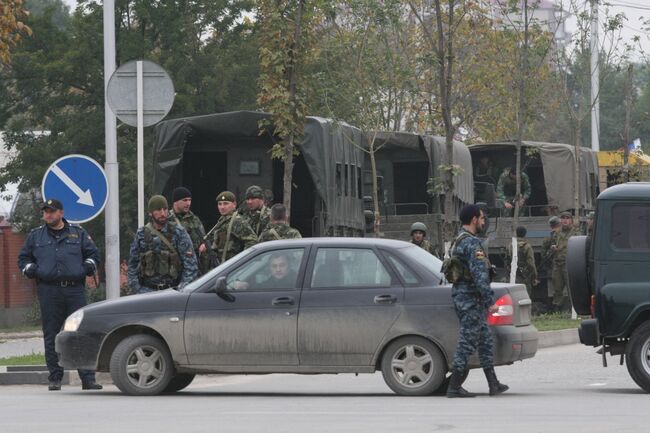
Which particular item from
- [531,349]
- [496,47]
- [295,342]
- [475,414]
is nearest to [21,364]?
[295,342]

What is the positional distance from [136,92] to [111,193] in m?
1.33

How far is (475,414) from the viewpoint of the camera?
11953 millimetres

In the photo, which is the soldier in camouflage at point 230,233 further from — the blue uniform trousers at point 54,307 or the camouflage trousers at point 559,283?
the camouflage trousers at point 559,283

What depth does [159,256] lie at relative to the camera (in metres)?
15.6

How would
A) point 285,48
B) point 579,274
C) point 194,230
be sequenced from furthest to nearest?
point 285,48, point 194,230, point 579,274

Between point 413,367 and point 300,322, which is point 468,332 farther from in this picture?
point 300,322

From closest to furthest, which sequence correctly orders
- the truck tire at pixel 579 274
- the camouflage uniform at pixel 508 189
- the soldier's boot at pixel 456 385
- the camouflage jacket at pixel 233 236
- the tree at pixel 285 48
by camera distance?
the soldier's boot at pixel 456 385
the truck tire at pixel 579 274
the camouflage jacket at pixel 233 236
the tree at pixel 285 48
the camouflage uniform at pixel 508 189

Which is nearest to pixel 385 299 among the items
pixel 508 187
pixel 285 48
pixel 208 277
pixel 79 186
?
pixel 208 277

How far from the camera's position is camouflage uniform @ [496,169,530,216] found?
1184 inches

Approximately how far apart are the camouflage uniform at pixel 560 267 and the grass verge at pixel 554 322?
0.32 m

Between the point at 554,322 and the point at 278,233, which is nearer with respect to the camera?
the point at 278,233

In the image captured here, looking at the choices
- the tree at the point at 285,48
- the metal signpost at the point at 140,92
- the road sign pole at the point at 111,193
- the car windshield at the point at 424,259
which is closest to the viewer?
the car windshield at the point at 424,259

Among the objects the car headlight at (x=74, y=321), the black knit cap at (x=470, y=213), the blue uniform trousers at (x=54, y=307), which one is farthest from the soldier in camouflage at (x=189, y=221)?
the black knit cap at (x=470, y=213)

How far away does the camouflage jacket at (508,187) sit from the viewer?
30172 millimetres
